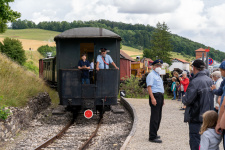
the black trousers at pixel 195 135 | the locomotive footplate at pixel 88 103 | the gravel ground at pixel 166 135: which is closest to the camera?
the black trousers at pixel 195 135

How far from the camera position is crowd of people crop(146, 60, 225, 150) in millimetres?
3760

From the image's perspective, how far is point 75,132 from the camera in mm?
9172

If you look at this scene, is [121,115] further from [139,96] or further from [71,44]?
[139,96]

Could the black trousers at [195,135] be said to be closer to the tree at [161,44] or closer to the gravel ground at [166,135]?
the gravel ground at [166,135]

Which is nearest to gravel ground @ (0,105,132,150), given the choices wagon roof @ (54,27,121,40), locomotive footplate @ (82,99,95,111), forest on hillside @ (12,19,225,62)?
locomotive footplate @ (82,99,95,111)

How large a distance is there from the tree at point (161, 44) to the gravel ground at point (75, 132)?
6920 cm

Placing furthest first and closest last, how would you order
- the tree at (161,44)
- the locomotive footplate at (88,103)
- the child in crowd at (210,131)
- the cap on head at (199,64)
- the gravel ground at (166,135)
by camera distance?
the tree at (161,44), the locomotive footplate at (88,103), the gravel ground at (166,135), the cap on head at (199,64), the child in crowd at (210,131)

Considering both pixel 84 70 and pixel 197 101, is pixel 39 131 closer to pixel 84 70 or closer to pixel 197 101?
pixel 84 70

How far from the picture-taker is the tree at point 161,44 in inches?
3155

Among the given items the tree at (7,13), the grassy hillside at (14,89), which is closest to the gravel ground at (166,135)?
the grassy hillside at (14,89)

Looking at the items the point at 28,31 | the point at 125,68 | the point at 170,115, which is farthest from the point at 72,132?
the point at 28,31

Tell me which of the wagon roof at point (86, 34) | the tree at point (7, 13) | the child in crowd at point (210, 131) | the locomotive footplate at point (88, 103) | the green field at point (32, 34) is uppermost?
the green field at point (32, 34)

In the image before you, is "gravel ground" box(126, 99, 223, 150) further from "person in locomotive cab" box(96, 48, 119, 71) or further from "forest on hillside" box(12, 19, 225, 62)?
"forest on hillside" box(12, 19, 225, 62)

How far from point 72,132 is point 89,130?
0.62 metres
